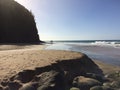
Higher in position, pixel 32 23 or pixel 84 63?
pixel 32 23

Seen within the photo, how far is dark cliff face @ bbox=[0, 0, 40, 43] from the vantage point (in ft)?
149

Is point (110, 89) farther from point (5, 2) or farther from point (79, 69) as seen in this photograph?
point (5, 2)

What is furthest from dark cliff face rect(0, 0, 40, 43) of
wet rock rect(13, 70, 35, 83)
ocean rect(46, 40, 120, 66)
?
wet rock rect(13, 70, 35, 83)

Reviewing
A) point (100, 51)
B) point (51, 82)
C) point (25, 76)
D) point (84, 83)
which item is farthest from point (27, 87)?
point (100, 51)

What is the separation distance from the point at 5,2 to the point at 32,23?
40.9ft

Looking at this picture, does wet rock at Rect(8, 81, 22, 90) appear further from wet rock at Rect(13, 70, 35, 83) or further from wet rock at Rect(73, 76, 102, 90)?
wet rock at Rect(73, 76, 102, 90)

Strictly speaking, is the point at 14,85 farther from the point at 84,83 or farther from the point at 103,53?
the point at 103,53

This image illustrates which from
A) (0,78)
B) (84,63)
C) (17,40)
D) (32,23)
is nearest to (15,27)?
(17,40)

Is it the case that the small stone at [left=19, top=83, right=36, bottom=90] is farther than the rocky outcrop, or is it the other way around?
the rocky outcrop

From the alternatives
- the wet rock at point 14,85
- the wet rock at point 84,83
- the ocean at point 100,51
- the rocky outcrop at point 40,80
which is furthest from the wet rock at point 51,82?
the ocean at point 100,51

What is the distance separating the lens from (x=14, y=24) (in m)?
48.9

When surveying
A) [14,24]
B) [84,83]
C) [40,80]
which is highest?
[14,24]

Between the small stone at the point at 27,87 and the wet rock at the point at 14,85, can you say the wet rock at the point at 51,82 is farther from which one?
the wet rock at the point at 14,85

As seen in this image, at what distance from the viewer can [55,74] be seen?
9289mm
